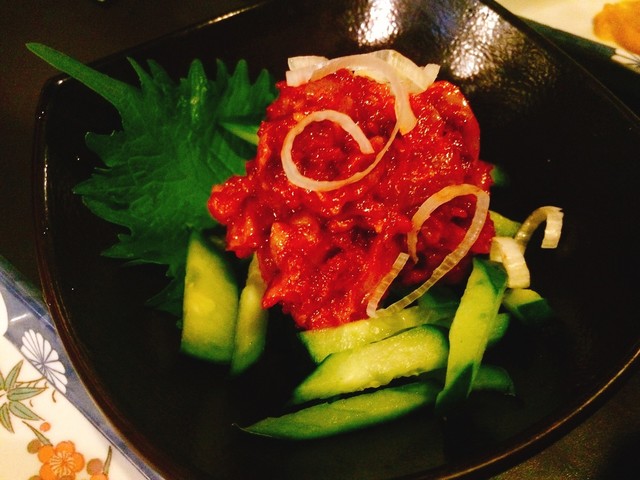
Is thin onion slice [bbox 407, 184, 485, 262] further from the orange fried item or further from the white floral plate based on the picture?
the orange fried item

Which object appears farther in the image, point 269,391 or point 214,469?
point 269,391

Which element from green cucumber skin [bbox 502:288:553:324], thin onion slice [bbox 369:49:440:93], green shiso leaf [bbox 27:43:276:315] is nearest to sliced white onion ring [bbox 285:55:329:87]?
thin onion slice [bbox 369:49:440:93]

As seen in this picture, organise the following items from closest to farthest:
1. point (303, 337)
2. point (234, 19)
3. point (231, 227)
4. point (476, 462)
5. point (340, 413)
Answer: point (476, 462) < point (340, 413) < point (303, 337) < point (231, 227) < point (234, 19)

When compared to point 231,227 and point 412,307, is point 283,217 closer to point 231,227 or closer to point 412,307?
point 231,227

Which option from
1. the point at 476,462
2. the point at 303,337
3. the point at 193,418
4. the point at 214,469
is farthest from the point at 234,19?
the point at 476,462

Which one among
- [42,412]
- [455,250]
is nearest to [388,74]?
[455,250]

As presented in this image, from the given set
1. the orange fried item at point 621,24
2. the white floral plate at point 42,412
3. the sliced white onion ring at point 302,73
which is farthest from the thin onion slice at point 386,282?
the orange fried item at point 621,24
